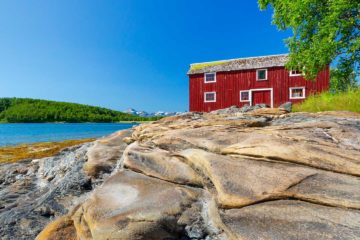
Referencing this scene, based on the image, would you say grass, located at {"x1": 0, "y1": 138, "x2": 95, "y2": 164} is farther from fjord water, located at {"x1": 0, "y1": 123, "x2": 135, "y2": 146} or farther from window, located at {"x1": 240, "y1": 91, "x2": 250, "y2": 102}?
window, located at {"x1": 240, "y1": 91, "x2": 250, "y2": 102}

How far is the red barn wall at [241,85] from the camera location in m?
31.1

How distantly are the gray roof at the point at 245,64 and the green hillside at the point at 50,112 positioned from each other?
11207cm

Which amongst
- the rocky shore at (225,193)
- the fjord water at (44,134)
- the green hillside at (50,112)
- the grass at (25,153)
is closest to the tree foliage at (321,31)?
the rocky shore at (225,193)

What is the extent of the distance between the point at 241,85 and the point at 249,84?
3.29ft

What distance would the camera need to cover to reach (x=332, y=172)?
4.09 metres

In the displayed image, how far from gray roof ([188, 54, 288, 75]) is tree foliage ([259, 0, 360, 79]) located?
13110 mm

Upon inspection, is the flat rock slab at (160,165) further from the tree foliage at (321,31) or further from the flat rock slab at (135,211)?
the tree foliage at (321,31)

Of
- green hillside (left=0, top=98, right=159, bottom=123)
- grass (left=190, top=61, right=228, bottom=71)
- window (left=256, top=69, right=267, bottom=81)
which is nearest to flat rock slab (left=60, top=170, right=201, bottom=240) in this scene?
window (left=256, top=69, right=267, bottom=81)

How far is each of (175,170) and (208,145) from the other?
36.8 inches

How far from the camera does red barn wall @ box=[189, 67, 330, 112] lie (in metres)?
31.1

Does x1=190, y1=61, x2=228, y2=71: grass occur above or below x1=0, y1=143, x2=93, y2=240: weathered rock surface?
above

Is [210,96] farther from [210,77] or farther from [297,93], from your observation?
[297,93]

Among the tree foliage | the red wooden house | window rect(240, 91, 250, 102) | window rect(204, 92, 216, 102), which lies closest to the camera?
the tree foliage

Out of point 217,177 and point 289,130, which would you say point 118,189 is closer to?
point 217,177
